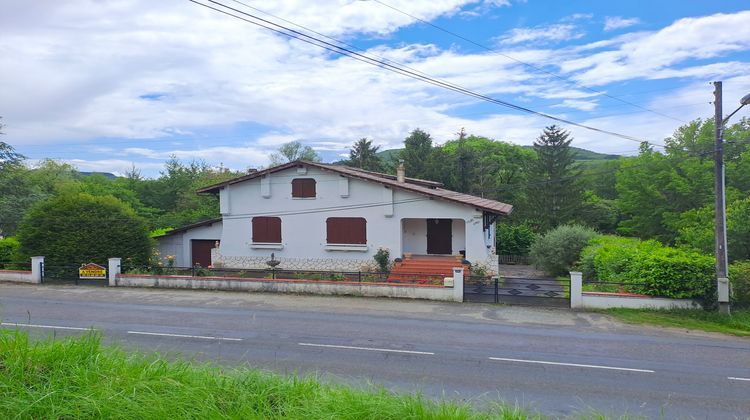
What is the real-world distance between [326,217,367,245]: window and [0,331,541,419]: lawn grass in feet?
62.9

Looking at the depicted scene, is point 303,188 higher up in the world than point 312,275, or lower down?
higher up

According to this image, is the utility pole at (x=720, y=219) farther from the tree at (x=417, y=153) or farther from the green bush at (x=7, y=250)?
the tree at (x=417, y=153)

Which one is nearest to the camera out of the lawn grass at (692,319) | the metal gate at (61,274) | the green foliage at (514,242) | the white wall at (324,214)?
the lawn grass at (692,319)

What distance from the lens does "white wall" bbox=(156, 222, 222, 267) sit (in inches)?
1113

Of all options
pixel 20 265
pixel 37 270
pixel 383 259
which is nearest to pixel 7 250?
pixel 20 265

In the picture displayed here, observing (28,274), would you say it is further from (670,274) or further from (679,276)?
(679,276)

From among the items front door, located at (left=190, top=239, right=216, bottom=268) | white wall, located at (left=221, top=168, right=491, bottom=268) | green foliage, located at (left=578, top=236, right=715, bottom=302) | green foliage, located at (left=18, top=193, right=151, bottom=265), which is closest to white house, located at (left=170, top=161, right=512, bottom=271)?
white wall, located at (left=221, top=168, right=491, bottom=268)

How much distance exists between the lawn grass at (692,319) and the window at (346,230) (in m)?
12.3

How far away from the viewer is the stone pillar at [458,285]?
1711 cm

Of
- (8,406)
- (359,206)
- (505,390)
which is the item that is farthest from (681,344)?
(359,206)

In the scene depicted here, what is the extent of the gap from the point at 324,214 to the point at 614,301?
14278 millimetres

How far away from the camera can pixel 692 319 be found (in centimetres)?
1431

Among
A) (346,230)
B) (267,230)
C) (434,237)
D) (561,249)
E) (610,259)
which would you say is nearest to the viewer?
(610,259)

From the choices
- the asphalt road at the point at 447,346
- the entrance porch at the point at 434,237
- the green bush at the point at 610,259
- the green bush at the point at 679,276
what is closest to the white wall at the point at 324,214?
the entrance porch at the point at 434,237
